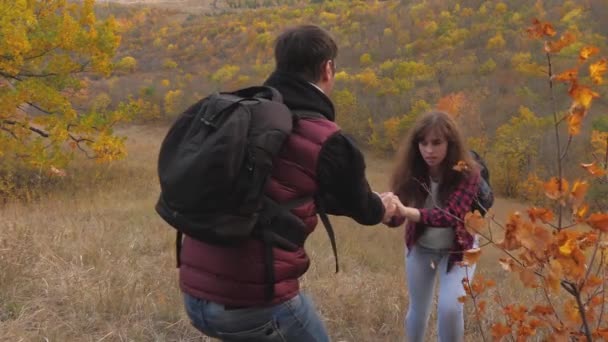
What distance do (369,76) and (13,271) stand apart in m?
25.5

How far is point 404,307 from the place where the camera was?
4.90m

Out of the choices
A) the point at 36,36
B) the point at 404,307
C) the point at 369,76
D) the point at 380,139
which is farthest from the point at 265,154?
the point at 369,76

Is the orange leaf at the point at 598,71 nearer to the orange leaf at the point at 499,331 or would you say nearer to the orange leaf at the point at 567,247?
the orange leaf at the point at 567,247

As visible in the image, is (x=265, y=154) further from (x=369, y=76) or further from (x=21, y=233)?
(x=369, y=76)

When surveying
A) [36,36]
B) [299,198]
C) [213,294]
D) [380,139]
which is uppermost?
[299,198]

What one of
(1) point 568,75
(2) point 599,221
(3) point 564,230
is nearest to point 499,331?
(3) point 564,230

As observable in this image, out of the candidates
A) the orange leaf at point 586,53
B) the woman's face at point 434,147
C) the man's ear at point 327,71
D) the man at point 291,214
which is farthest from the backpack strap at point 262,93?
the woman's face at point 434,147

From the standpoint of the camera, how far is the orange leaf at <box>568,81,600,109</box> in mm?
1512

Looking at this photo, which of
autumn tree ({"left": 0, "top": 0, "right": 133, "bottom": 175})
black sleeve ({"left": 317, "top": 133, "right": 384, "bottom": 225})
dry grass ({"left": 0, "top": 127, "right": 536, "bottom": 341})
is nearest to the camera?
black sleeve ({"left": 317, "top": 133, "right": 384, "bottom": 225})

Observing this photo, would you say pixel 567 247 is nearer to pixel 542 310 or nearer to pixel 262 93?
pixel 542 310

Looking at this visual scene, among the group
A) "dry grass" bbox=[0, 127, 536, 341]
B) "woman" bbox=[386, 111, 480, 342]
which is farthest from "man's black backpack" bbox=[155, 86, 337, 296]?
"dry grass" bbox=[0, 127, 536, 341]

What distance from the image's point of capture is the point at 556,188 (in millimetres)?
1608

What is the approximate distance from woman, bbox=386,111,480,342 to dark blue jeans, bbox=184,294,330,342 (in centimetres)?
110

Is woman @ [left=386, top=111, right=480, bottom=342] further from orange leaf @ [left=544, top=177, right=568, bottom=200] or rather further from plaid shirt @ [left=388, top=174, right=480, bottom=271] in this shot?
orange leaf @ [left=544, top=177, right=568, bottom=200]
